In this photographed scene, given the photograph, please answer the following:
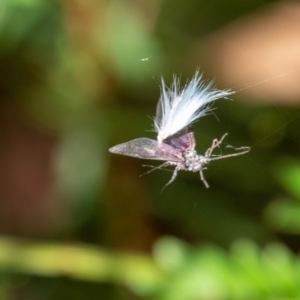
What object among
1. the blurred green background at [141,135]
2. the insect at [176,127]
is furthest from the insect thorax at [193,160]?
the blurred green background at [141,135]

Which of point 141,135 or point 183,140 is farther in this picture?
point 141,135

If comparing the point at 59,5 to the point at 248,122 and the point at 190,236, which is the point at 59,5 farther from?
the point at 190,236

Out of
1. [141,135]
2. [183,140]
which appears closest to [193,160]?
[183,140]

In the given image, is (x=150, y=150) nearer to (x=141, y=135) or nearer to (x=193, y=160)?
(x=193, y=160)

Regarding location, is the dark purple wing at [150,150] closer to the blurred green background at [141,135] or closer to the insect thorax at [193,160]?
the insect thorax at [193,160]

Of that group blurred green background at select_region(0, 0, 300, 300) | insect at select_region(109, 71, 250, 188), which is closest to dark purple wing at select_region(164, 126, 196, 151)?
insect at select_region(109, 71, 250, 188)

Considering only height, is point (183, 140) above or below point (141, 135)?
below
